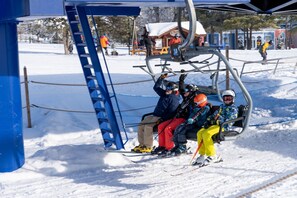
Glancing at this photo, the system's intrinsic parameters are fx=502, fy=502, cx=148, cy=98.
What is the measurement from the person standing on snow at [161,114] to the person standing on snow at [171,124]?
129 mm

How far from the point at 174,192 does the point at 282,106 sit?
282 inches

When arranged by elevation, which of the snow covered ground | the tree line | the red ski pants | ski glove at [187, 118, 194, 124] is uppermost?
ski glove at [187, 118, 194, 124]

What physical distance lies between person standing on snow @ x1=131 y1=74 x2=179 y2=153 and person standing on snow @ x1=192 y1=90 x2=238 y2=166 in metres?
0.97

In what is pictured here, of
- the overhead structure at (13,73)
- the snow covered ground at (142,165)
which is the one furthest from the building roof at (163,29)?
the overhead structure at (13,73)

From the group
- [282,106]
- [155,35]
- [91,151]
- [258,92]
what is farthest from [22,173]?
[155,35]

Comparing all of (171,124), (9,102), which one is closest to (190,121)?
(171,124)

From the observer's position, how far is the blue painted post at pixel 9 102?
796 cm

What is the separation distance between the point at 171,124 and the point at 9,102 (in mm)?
2630

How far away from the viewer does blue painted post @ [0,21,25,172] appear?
314 inches

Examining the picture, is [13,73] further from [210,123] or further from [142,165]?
[210,123]

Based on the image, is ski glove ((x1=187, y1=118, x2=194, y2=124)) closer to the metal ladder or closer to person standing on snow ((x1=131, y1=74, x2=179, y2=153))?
person standing on snow ((x1=131, y1=74, x2=179, y2=153))

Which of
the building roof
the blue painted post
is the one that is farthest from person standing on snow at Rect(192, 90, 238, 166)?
the building roof

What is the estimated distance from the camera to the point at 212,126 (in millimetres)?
7207

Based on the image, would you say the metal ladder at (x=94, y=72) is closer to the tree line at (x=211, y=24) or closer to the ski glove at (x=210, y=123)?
the ski glove at (x=210, y=123)
